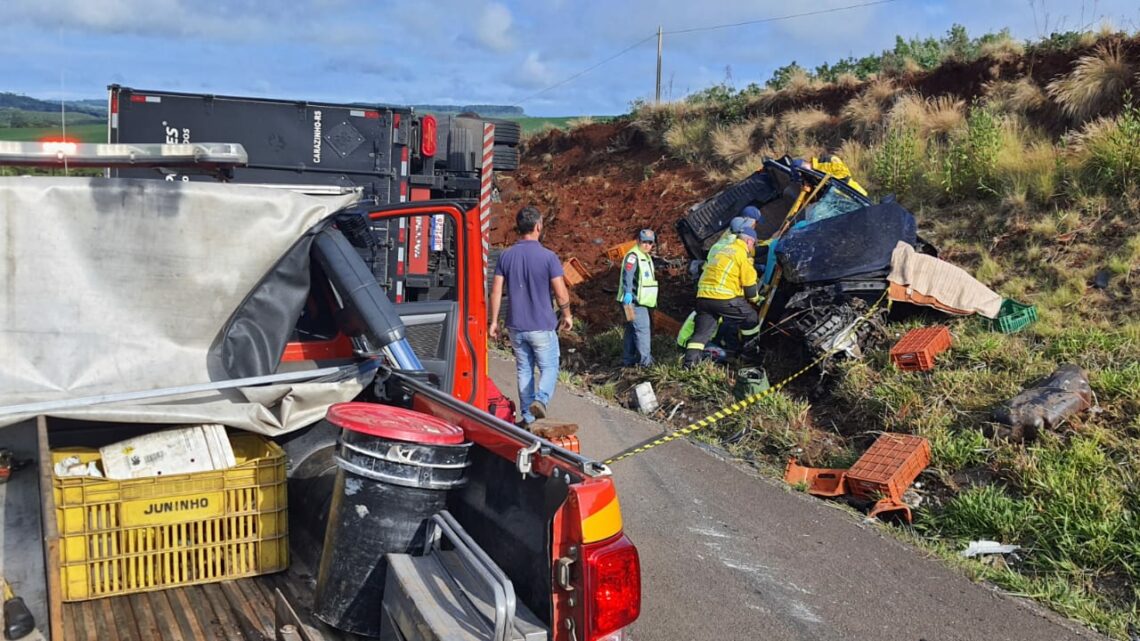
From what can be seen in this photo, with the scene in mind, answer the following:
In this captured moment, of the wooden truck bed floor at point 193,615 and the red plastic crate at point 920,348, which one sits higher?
the red plastic crate at point 920,348

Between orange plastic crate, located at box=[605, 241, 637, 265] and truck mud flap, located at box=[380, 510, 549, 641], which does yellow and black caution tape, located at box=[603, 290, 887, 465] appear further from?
orange plastic crate, located at box=[605, 241, 637, 265]

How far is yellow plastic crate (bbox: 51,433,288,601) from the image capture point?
3.29m

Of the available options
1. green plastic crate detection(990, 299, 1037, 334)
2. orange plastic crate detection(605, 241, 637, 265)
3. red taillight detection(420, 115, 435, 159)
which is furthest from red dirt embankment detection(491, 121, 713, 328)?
green plastic crate detection(990, 299, 1037, 334)

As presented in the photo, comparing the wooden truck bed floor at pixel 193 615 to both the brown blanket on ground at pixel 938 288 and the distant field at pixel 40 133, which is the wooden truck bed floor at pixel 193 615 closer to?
the distant field at pixel 40 133

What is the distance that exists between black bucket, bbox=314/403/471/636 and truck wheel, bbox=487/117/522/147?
10260mm

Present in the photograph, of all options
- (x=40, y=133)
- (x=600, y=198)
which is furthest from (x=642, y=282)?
(x=600, y=198)

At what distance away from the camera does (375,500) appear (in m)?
3.23

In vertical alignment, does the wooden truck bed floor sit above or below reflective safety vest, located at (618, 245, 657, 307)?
below

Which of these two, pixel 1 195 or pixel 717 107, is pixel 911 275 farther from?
pixel 717 107

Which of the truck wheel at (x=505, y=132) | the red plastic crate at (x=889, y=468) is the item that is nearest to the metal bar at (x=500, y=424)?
the red plastic crate at (x=889, y=468)

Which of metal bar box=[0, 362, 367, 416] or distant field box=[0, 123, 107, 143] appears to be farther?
distant field box=[0, 123, 107, 143]

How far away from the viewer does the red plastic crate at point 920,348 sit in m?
8.59

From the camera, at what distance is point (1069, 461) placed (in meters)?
6.64

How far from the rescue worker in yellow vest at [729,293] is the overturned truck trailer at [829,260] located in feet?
1.10
